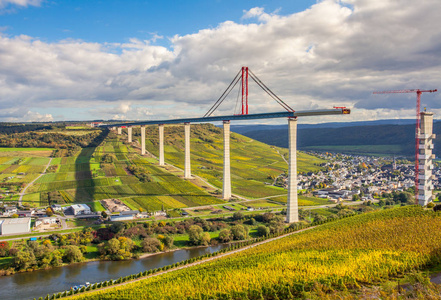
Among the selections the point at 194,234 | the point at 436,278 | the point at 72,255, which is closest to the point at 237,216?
the point at 194,234

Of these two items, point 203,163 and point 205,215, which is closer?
point 205,215

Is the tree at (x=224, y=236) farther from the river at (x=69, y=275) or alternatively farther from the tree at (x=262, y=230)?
the river at (x=69, y=275)

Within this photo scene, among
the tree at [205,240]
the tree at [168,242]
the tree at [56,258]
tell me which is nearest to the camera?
the tree at [56,258]

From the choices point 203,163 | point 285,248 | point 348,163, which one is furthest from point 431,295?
point 348,163

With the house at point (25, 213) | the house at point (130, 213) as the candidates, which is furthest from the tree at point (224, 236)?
the house at point (25, 213)

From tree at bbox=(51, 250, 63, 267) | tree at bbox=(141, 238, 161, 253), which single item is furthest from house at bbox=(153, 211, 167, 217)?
tree at bbox=(51, 250, 63, 267)

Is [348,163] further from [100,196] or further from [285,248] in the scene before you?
[285,248]
